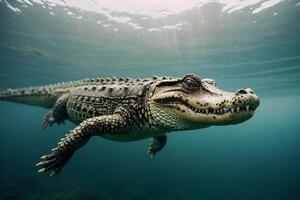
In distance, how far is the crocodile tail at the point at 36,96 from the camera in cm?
753

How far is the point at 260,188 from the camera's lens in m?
36.1

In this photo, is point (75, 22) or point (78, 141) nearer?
point (78, 141)

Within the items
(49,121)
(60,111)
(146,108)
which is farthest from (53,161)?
(49,121)

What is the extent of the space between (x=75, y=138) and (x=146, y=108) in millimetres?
1275

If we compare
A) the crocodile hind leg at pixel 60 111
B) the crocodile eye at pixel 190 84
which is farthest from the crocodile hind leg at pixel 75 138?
the crocodile hind leg at pixel 60 111

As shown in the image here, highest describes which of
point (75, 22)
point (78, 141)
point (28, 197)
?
point (75, 22)

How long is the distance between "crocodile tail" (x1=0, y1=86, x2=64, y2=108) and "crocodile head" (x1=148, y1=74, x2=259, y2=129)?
3.98 metres

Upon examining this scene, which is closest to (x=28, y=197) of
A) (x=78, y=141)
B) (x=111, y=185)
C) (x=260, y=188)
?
(x=111, y=185)

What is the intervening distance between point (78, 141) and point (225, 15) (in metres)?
12.7

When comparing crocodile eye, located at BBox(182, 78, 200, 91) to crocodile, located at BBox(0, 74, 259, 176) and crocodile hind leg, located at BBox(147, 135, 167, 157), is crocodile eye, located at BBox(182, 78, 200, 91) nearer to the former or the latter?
crocodile, located at BBox(0, 74, 259, 176)

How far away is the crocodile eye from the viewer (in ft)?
12.3

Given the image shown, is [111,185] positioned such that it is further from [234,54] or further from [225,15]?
[225,15]

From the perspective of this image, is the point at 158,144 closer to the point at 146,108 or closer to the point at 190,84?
the point at 146,108

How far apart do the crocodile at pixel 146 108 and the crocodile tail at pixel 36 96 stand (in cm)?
199
